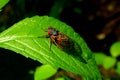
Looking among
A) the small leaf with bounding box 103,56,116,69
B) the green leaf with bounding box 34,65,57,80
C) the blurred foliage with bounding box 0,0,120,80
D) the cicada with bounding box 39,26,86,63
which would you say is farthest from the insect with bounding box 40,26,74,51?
the blurred foliage with bounding box 0,0,120,80

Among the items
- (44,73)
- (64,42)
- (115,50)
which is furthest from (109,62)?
(64,42)

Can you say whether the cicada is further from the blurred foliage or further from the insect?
the blurred foliage

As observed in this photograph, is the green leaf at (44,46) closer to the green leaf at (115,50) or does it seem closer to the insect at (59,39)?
the insect at (59,39)

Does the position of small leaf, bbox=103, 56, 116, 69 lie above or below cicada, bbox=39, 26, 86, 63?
below

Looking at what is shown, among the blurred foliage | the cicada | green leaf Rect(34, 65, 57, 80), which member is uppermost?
the cicada

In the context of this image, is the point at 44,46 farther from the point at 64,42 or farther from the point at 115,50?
the point at 115,50

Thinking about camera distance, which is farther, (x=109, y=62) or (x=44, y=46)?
(x=109, y=62)

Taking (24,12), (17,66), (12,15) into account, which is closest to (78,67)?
(17,66)
